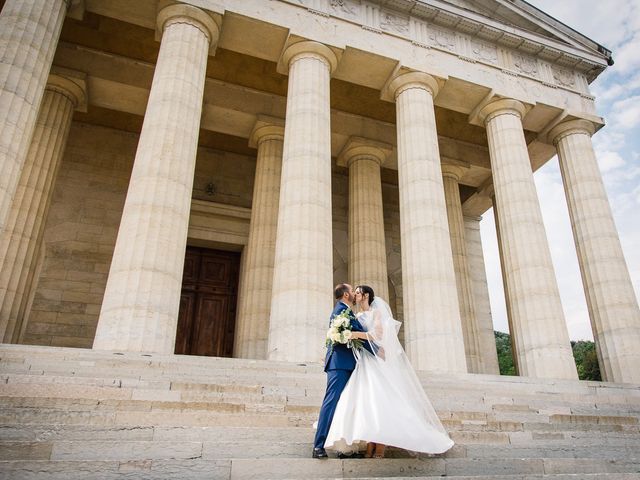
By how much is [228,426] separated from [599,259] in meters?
16.9

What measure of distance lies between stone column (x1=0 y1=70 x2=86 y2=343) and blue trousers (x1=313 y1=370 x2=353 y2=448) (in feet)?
43.8

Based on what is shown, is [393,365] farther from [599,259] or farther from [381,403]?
[599,259]

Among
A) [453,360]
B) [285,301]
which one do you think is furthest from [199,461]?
[453,360]

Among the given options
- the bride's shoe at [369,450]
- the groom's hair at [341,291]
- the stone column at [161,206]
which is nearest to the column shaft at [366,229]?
the stone column at [161,206]

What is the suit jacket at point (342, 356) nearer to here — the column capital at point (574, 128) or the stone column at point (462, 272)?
the stone column at point (462, 272)

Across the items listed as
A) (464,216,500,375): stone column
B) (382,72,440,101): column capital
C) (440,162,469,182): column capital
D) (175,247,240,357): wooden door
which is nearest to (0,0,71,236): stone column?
(175,247,240,357): wooden door

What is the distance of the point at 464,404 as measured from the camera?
33.9 ft

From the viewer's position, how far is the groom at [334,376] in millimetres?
6250

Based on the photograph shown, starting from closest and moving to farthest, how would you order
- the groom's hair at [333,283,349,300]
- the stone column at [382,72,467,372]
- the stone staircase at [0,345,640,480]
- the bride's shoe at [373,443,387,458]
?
the stone staircase at [0,345,640,480], the bride's shoe at [373,443,387,458], the groom's hair at [333,283,349,300], the stone column at [382,72,467,372]

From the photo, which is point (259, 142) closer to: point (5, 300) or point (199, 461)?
point (5, 300)

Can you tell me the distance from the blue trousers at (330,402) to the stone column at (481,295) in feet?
61.3

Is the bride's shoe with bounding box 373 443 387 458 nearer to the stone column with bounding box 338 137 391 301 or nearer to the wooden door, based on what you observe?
the stone column with bounding box 338 137 391 301

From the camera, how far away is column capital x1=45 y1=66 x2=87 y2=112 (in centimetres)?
1888

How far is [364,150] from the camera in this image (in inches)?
917
